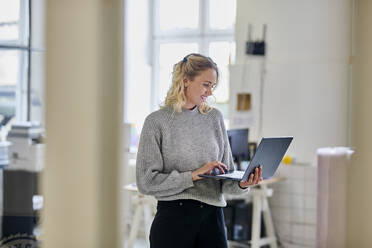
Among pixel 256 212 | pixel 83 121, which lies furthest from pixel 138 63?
pixel 83 121

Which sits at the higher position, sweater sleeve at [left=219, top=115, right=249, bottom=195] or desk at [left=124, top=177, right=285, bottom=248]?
sweater sleeve at [left=219, top=115, right=249, bottom=195]

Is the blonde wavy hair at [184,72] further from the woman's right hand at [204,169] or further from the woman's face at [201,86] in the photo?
the woman's right hand at [204,169]

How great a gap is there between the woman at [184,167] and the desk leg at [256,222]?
7.05ft

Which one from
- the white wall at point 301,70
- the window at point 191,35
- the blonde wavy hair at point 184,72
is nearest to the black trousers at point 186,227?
the blonde wavy hair at point 184,72

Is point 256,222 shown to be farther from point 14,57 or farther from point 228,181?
point 14,57

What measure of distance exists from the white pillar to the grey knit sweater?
0.75 metres

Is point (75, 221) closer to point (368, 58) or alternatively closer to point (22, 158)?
point (368, 58)

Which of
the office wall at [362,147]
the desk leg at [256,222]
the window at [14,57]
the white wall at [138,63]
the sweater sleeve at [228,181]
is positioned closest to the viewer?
the office wall at [362,147]

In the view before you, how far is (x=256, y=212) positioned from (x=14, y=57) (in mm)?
2290

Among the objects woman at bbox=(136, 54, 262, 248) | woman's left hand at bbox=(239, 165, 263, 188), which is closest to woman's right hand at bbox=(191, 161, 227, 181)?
woman at bbox=(136, 54, 262, 248)

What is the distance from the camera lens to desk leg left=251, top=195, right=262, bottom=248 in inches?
137

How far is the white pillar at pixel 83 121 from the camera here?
1.99ft

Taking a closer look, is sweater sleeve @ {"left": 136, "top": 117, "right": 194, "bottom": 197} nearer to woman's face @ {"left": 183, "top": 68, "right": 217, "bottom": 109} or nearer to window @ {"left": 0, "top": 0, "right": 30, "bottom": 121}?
woman's face @ {"left": 183, "top": 68, "right": 217, "bottom": 109}

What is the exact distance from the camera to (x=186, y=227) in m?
1.39
